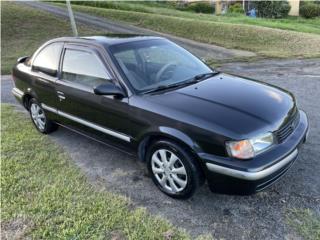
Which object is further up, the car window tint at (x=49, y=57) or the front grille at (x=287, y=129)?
the car window tint at (x=49, y=57)

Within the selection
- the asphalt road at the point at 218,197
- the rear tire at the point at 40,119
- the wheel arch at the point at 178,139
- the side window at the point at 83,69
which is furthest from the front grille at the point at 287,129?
the rear tire at the point at 40,119

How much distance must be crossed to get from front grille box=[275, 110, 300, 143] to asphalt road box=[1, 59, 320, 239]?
1.91ft

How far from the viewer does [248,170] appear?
114 inches

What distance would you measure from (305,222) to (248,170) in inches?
27.9

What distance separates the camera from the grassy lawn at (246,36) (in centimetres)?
1194

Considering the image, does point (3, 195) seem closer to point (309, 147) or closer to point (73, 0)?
point (309, 147)

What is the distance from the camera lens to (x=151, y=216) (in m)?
3.26

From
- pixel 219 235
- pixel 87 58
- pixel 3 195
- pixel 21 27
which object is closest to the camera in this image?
pixel 219 235

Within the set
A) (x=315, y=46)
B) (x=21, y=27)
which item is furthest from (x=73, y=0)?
(x=315, y=46)

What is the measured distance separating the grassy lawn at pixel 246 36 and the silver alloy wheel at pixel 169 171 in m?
8.80

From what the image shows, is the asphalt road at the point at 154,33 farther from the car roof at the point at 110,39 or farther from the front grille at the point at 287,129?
the front grille at the point at 287,129

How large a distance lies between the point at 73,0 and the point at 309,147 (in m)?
29.3

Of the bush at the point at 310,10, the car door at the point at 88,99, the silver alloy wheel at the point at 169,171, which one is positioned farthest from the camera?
the bush at the point at 310,10

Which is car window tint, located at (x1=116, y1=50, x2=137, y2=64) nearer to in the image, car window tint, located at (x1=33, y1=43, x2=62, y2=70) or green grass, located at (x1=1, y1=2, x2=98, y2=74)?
car window tint, located at (x1=33, y1=43, x2=62, y2=70)
